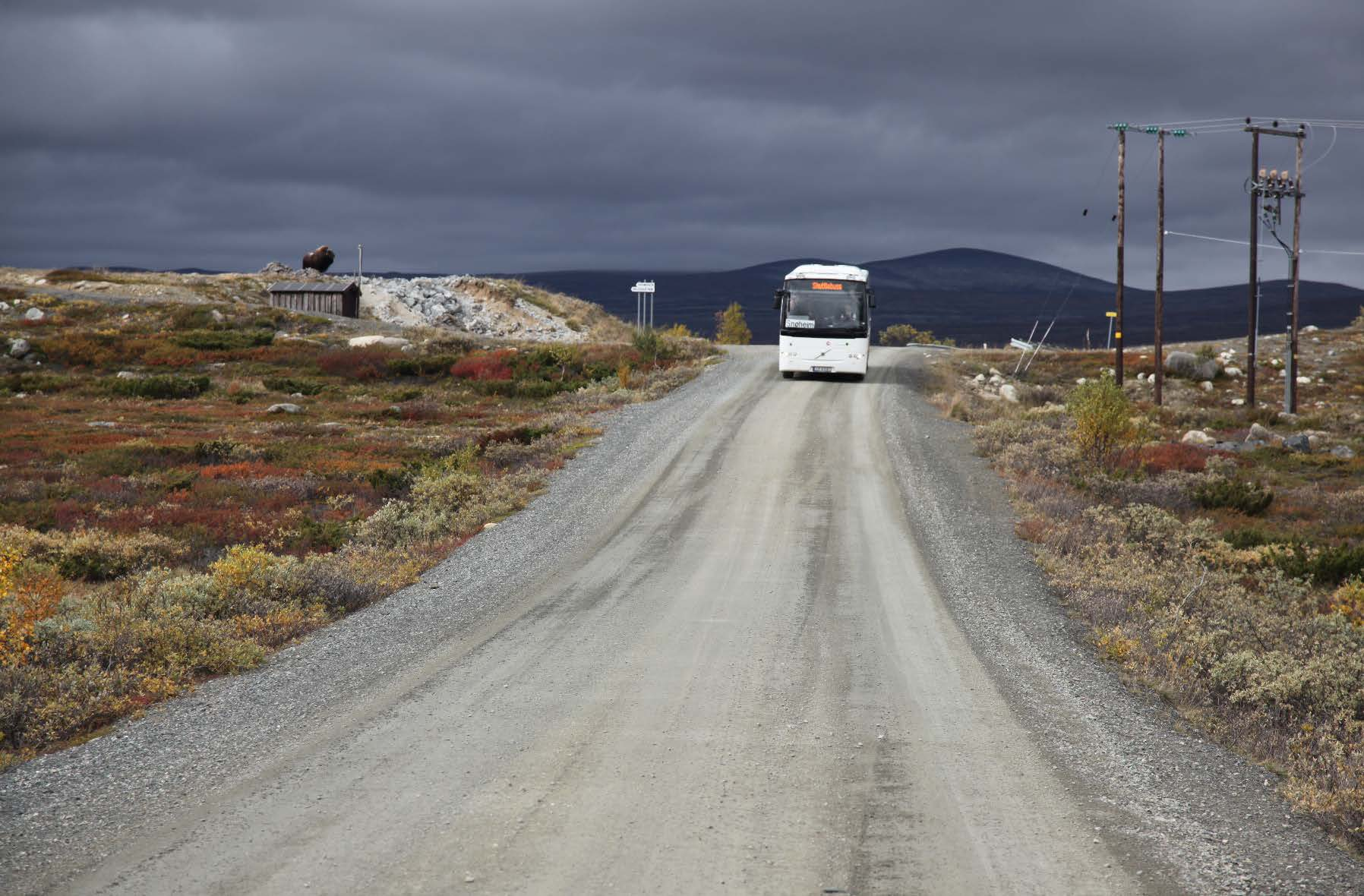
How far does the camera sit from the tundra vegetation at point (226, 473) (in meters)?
9.16

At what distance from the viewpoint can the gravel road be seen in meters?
5.47

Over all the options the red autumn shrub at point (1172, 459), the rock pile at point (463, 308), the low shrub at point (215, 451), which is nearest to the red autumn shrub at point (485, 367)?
the low shrub at point (215, 451)

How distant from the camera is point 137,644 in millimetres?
9203

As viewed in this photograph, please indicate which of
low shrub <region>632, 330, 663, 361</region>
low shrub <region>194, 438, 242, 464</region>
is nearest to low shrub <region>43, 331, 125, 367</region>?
low shrub <region>632, 330, 663, 361</region>

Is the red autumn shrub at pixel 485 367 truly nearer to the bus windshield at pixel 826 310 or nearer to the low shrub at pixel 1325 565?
the bus windshield at pixel 826 310

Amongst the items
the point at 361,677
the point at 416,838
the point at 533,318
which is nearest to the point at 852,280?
the point at 361,677

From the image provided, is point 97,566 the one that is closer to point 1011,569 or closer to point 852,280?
point 1011,569

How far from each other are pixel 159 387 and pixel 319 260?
41462mm

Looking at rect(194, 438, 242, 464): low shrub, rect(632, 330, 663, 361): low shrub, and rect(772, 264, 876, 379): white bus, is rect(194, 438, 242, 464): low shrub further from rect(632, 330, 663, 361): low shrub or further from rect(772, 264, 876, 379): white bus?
rect(632, 330, 663, 361): low shrub

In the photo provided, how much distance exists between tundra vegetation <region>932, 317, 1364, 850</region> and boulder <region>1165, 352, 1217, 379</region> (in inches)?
469

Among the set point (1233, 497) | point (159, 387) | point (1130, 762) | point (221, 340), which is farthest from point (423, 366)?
point (1130, 762)

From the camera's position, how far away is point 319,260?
7888 centimetres

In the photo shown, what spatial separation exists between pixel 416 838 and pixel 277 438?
24.5 meters

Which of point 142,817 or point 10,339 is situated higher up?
point 10,339
